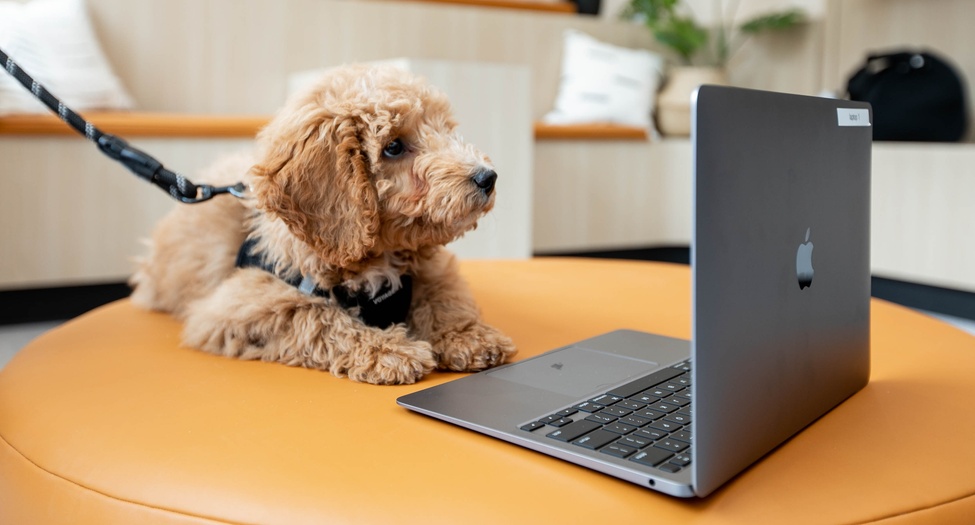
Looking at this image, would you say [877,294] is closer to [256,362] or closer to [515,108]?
[515,108]

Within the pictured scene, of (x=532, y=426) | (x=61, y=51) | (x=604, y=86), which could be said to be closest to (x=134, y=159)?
(x=532, y=426)

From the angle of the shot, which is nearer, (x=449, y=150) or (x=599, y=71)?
(x=449, y=150)

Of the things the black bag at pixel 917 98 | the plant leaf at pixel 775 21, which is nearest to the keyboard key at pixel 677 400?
the black bag at pixel 917 98

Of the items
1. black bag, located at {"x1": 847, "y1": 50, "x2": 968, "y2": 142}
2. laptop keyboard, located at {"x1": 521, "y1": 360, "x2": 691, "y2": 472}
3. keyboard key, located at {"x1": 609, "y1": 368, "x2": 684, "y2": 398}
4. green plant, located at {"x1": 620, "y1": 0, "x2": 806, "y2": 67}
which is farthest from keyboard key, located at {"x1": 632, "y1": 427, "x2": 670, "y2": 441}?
green plant, located at {"x1": 620, "y1": 0, "x2": 806, "y2": 67}

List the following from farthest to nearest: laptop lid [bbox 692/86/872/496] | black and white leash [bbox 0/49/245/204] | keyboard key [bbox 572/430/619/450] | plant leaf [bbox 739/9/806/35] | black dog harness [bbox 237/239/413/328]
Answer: plant leaf [bbox 739/9/806/35]
black and white leash [bbox 0/49/245/204]
black dog harness [bbox 237/239/413/328]
keyboard key [bbox 572/430/619/450]
laptop lid [bbox 692/86/872/496]

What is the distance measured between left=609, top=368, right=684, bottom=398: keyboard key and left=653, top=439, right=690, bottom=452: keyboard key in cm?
14

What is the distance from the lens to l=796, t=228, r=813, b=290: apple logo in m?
0.84

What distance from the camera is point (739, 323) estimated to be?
0.72 metres

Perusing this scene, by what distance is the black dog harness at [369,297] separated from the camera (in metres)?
1.24

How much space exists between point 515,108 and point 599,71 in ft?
3.67

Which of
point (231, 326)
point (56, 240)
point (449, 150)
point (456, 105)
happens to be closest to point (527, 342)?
point (449, 150)

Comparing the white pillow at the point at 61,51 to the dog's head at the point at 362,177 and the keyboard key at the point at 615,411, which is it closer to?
the dog's head at the point at 362,177

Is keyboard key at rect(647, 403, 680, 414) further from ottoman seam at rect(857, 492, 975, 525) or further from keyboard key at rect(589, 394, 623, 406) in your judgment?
ottoman seam at rect(857, 492, 975, 525)

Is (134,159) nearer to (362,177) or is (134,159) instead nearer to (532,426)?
(362,177)
